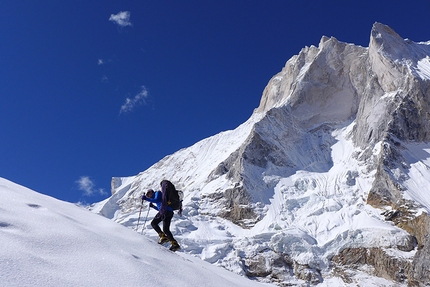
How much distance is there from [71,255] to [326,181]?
61129mm

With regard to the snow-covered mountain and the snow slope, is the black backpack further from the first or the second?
the snow-covered mountain

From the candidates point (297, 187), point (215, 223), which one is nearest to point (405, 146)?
point (297, 187)

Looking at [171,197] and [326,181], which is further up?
[326,181]

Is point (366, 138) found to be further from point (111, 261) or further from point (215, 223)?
point (111, 261)

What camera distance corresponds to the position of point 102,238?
4.53 metres

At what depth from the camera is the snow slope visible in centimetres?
312

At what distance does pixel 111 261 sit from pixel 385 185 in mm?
55820

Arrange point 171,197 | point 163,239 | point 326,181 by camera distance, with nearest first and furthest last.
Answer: point 163,239, point 171,197, point 326,181

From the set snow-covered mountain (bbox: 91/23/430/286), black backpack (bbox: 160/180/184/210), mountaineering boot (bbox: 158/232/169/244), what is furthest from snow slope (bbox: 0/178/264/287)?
snow-covered mountain (bbox: 91/23/430/286)

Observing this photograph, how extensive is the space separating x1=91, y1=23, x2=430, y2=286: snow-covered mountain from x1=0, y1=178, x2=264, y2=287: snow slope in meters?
44.1

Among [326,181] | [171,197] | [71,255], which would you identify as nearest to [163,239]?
[171,197]

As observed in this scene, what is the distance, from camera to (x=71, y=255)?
3.65 m

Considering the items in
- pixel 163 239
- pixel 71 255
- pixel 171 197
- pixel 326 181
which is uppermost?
pixel 326 181

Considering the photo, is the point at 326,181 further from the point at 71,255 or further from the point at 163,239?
the point at 71,255
